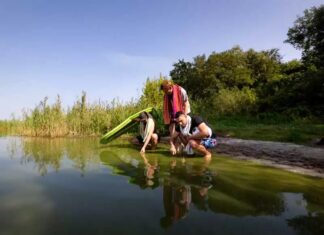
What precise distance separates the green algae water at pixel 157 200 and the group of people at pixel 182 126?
1125 mm

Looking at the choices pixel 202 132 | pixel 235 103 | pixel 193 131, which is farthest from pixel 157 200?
pixel 235 103

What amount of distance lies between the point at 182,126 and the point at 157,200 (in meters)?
3.40

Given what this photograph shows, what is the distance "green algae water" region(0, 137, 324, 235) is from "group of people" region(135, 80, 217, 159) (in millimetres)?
1125

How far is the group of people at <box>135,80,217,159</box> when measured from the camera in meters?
6.62

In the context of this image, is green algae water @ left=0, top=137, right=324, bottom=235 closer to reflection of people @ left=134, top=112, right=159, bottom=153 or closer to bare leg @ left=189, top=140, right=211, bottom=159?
bare leg @ left=189, top=140, right=211, bottom=159

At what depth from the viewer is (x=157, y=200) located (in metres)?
Answer: 3.34

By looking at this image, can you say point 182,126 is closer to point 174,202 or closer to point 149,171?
point 149,171

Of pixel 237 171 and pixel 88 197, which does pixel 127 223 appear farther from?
pixel 237 171

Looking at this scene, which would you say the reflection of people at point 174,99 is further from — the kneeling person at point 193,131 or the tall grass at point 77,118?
the tall grass at point 77,118

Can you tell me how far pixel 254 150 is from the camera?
8031mm

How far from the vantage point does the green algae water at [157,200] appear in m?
2.58

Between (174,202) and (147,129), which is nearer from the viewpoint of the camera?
(174,202)

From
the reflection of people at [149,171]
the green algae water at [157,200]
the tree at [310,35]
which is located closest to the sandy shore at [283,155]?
the green algae water at [157,200]

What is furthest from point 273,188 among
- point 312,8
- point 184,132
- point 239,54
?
point 239,54
